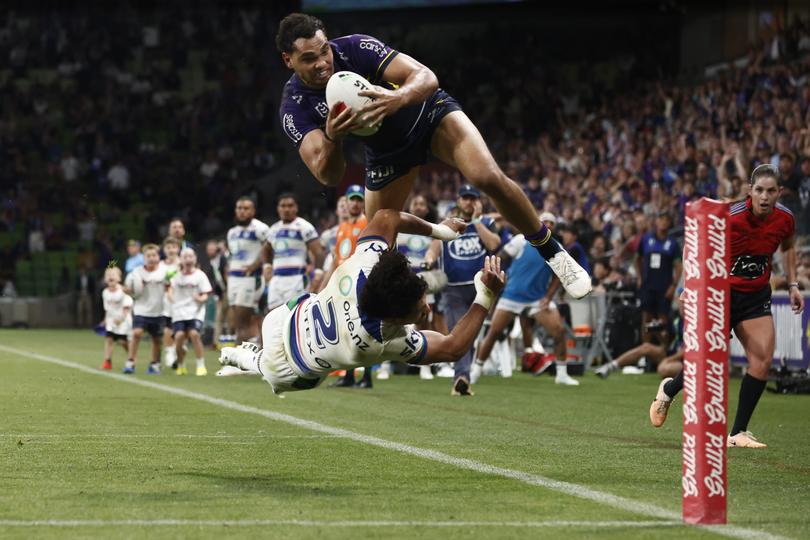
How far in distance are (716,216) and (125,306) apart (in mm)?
14459

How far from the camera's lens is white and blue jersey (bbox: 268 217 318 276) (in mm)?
16875

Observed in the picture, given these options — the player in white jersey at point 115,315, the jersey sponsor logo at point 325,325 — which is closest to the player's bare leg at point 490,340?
the player in white jersey at point 115,315

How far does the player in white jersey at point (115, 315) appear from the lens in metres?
18.5

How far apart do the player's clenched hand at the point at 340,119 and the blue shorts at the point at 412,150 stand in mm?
952

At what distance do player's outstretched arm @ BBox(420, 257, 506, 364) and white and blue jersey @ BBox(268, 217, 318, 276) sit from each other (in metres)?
9.05

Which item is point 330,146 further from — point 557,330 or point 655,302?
point 655,302

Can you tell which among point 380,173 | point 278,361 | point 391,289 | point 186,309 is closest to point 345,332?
point 391,289

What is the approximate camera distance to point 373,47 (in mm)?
8109

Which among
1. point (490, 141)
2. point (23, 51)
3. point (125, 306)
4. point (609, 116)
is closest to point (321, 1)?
point (490, 141)

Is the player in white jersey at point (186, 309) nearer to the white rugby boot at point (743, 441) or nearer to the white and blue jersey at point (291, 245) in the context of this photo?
the white and blue jersey at point (291, 245)

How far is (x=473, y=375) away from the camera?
54.7 feet

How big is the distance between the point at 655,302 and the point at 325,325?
1184cm

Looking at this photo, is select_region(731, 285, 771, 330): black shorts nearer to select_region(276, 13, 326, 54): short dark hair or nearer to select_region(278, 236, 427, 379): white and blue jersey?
select_region(278, 236, 427, 379): white and blue jersey

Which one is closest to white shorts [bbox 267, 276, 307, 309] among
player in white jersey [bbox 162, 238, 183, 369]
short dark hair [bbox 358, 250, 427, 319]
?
player in white jersey [bbox 162, 238, 183, 369]
